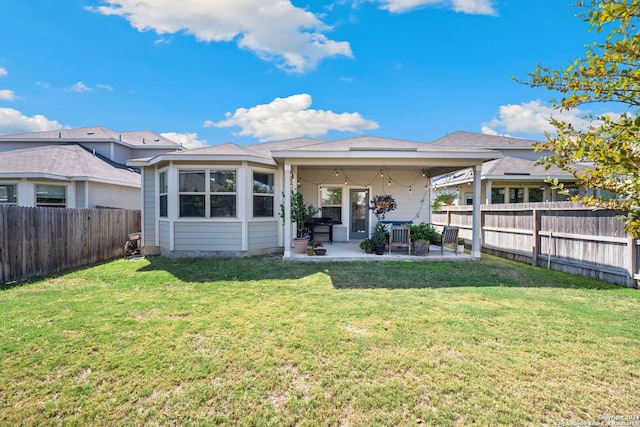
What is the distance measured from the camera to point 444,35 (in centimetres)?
1085

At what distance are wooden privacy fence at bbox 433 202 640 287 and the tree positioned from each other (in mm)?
3327

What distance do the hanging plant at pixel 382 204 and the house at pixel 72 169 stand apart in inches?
422

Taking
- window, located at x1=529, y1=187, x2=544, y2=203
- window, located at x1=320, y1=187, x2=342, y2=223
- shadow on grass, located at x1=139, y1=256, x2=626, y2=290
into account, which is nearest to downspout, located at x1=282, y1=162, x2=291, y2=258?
shadow on grass, located at x1=139, y1=256, x2=626, y2=290

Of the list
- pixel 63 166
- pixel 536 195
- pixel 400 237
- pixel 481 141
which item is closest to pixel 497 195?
pixel 536 195

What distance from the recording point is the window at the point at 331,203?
1095 centimetres

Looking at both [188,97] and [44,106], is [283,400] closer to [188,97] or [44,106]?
[188,97]

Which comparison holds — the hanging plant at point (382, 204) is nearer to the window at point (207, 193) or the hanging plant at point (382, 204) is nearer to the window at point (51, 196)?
the window at point (207, 193)

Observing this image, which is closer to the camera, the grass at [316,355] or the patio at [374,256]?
the grass at [316,355]

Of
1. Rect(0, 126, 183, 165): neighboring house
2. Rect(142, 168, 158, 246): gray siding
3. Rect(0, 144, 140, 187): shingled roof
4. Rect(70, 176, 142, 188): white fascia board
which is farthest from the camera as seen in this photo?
Rect(0, 126, 183, 165): neighboring house

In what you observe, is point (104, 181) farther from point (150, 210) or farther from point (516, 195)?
point (516, 195)

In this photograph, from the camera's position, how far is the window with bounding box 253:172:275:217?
870 centimetres

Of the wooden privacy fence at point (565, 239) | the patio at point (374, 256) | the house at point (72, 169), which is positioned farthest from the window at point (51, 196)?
the wooden privacy fence at point (565, 239)

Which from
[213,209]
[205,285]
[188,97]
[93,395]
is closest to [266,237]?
[213,209]

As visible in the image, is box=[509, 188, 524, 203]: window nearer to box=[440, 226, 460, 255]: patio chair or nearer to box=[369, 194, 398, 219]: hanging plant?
box=[369, 194, 398, 219]: hanging plant
